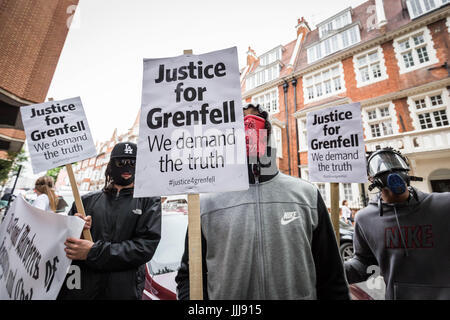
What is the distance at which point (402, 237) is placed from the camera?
1660mm

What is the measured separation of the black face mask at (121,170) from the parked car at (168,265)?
139 centimetres

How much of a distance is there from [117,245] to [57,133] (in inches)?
54.2

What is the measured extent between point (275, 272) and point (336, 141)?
1.64m

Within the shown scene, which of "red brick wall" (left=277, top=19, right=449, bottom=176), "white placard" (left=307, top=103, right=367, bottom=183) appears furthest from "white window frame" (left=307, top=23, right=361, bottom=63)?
"white placard" (left=307, top=103, right=367, bottom=183)

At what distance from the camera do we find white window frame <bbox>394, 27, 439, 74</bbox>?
9.66m

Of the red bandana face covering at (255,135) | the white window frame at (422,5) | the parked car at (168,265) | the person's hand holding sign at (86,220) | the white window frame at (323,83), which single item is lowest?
the parked car at (168,265)

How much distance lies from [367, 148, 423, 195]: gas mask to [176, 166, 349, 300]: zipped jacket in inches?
34.7

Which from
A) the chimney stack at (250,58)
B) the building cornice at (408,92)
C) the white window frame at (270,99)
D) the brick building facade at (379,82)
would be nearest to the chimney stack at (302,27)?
the brick building facade at (379,82)

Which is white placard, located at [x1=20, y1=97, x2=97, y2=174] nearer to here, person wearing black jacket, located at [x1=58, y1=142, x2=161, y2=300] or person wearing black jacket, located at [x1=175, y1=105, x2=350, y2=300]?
person wearing black jacket, located at [x1=58, y1=142, x2=161, y2=300]

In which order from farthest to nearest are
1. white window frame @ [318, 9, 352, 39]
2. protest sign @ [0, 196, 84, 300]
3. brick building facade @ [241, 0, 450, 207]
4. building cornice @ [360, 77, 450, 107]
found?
white window frame @ [318, 9, 352, 39] < brick building facade @ [241, 0, 450, 207] < building cornice @ [360, 77, 450, 107] < protest sign @ [0, 196, 84, 300]

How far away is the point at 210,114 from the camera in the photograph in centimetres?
129

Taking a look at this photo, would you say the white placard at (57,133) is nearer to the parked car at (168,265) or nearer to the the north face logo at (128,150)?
the the north face logo at (128,150)

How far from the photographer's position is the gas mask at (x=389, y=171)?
1763 millimetres

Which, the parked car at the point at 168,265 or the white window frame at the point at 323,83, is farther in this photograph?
the white window frame at the point at 323,83
